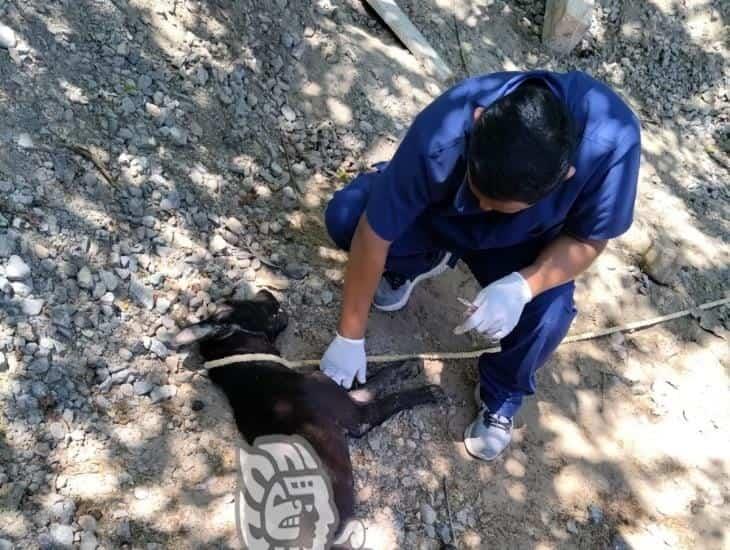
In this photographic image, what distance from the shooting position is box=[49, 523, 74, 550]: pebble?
1.89 m

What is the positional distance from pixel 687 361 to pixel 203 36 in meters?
2.46

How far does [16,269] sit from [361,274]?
1038mm

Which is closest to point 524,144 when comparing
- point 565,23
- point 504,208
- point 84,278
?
point 504,208

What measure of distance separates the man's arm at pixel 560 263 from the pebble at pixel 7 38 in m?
1.92

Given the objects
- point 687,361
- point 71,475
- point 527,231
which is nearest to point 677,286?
point 687,361

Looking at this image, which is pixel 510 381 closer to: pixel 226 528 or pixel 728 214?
pixel 226 528

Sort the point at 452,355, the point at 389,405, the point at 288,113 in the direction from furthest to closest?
the point at 288,113
the point at 452,355
the point at 389,405

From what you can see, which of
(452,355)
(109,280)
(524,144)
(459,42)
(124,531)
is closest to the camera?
(524,144)

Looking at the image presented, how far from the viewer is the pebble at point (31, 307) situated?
2.18 meters

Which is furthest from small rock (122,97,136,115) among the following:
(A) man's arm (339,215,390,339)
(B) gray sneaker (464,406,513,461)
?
(B) gray sneaker (464,406,513,461)

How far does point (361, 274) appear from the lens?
2.16 metres

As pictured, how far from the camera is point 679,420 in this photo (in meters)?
2.87

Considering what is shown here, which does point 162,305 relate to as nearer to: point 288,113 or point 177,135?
point 177,135

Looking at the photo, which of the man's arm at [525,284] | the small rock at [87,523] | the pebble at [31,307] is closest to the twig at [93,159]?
the pebble at [31,307]
